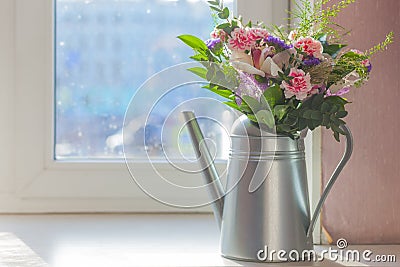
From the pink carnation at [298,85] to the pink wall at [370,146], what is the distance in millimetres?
221

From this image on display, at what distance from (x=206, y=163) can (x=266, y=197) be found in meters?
0.12

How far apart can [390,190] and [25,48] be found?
74 centimetres

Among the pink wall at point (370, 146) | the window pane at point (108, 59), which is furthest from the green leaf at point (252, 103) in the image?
the window pane at point (108, 59)

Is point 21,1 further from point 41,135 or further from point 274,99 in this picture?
point 274,99

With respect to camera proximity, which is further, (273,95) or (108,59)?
(108,59)

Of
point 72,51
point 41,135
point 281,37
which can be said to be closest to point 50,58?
point 72,51

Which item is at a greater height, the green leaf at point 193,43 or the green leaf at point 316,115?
the green leaf at point 193,43

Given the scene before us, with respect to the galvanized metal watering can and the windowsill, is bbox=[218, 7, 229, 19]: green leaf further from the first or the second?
the windowsill

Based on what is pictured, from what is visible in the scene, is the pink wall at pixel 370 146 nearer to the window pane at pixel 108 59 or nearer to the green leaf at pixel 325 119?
the green leaf at pixel 325 119

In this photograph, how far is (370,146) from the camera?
129 centimetres

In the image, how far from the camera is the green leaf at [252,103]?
1101mm

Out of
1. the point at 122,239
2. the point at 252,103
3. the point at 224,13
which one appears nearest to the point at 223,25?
the point at 224,13

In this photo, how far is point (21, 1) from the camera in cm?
148

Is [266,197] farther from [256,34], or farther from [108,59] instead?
[108,59]
